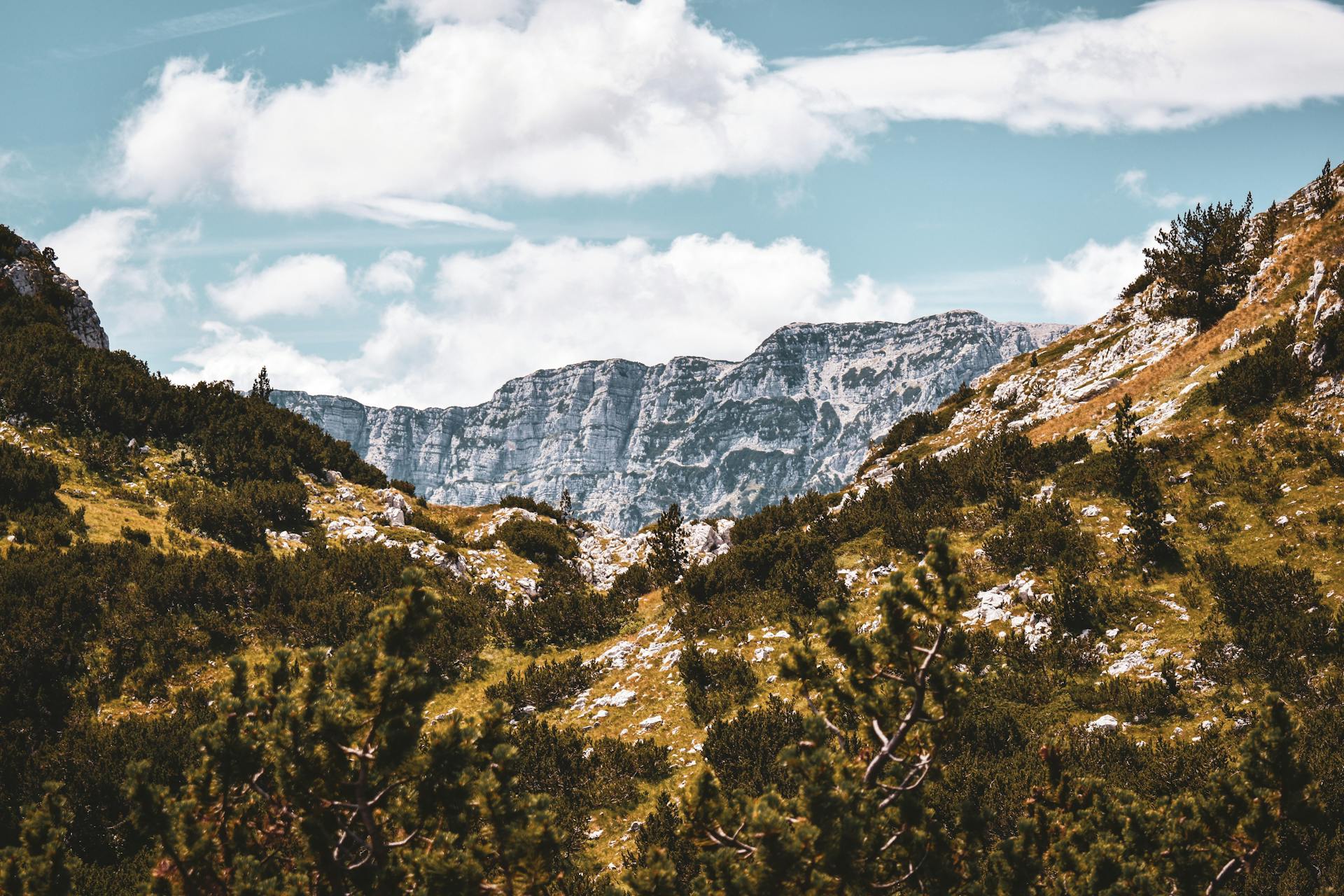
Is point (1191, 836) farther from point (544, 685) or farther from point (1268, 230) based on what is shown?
point (1268, 230)

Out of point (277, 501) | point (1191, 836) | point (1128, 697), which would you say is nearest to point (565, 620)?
point (277, 501)

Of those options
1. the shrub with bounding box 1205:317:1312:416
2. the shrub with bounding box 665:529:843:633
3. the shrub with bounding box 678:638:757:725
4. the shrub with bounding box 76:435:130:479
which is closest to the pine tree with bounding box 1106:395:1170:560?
the shrub with bounding box 1205:317:1312:416

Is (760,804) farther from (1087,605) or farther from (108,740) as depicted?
(108,740)

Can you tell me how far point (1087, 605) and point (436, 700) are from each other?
15.5 m

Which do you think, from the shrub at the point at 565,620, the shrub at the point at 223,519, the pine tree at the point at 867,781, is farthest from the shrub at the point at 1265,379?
the shrub at the point at 223,519

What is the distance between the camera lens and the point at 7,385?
1086 inches

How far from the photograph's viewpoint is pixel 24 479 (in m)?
22.6

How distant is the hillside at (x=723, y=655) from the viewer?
7172mm

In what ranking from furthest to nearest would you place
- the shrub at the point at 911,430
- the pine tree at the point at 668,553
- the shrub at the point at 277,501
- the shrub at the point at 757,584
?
the shrub at the point at 911,430
the shrub at the point at 277,501
the pine tree at the point at 668,553
the shrub at the point at 757,584

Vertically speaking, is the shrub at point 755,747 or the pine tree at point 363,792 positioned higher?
the pine tree at point 363,792

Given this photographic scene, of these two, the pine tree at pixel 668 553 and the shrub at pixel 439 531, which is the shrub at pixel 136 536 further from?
the pine tree at pixel 668 553

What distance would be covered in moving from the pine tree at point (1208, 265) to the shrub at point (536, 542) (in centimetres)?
3009

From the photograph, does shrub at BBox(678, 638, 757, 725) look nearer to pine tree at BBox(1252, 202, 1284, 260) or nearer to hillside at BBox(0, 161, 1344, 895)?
hillside at BBox(0, 161, 1344, 895)

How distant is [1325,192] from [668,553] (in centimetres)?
3624
